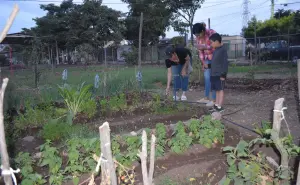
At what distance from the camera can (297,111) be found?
5414 mm

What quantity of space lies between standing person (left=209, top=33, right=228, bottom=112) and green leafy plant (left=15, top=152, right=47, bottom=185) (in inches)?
128

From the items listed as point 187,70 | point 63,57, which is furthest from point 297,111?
point 63,57

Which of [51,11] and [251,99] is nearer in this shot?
[251,99]

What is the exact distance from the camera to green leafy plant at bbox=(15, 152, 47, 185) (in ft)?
9.57

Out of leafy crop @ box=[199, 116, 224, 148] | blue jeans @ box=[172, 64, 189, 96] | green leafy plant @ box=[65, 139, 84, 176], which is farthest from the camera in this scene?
blue jeans @ box=[172, 64, 189, 96]

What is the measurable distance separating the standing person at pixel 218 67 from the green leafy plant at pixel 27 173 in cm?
325

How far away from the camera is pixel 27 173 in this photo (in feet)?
10.1

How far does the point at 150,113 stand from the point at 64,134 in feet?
5.65

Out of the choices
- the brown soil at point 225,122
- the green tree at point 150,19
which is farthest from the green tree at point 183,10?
the brown soil at point 225,122

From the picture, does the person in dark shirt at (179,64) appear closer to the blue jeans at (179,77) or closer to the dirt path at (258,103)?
the blue jeans at (179,77)

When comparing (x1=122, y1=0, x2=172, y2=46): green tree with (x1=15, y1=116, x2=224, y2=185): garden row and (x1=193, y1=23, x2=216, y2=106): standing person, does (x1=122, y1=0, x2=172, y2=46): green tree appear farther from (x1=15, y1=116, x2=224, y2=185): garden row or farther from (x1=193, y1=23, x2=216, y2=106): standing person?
(x1=15, y1=116, x2=224, y2=185): garden row

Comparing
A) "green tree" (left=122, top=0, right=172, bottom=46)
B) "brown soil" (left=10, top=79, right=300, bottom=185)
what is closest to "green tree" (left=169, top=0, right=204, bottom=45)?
"green tree" (left=122, top=0, right=172, bottom=46)

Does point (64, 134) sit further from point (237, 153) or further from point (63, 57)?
point (63, 57)

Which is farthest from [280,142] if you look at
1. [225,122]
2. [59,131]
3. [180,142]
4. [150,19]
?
[150,19]
